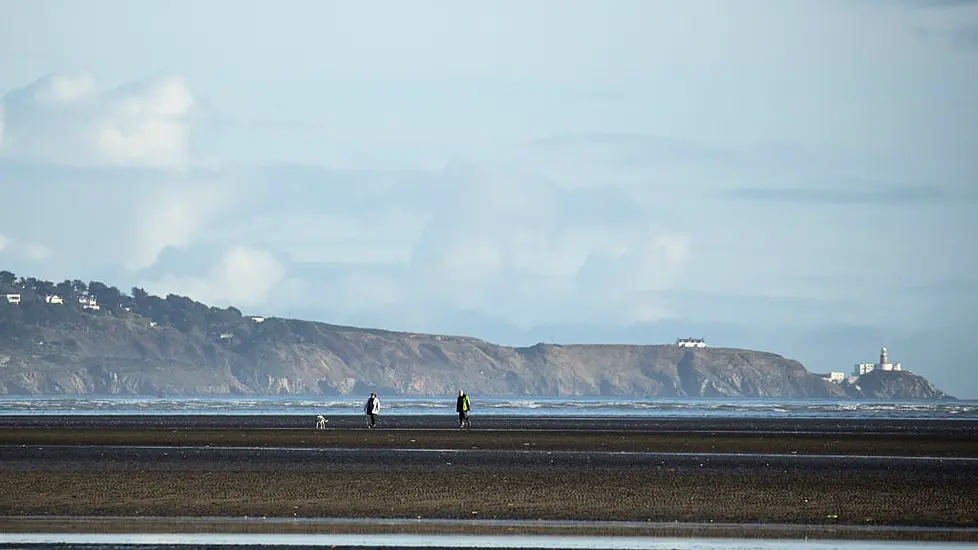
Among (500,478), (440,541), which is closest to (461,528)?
(440,541)

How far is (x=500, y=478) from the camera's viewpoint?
1240 inches

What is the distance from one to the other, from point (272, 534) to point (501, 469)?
13.4 metres

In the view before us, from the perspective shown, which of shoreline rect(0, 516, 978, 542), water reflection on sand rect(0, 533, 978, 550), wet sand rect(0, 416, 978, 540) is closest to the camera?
water reflection on sand rect(0, 533, 978, 550)

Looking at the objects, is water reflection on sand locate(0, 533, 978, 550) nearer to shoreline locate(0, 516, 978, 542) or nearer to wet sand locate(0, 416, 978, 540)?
shoreline locate(0, 516, 978, 542)

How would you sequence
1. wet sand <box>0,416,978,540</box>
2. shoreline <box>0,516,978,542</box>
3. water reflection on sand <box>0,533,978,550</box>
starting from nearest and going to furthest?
water reflection on sand <box>0,533,978,550</box> → shoreline <box>0,516,978,542</box> → wet sand <box>0,416,978,540</box>

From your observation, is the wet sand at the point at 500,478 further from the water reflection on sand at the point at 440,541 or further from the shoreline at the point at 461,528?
the water reflection on sand at the point at 440,541

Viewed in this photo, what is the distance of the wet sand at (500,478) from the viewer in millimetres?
24719

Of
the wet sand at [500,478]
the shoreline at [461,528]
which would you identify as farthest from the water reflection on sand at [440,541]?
the wet sand at [500,478]

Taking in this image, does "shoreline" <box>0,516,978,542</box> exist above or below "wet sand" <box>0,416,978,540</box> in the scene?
below

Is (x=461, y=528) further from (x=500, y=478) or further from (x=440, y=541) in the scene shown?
(x=500, y=478)

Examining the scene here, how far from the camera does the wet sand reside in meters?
24.7


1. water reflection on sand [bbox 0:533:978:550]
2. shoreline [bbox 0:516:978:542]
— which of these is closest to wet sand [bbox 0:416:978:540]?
shoreline [bbox 0:516:978:542]

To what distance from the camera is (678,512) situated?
2473 cm

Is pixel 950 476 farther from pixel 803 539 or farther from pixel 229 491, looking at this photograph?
pixel 229 491
